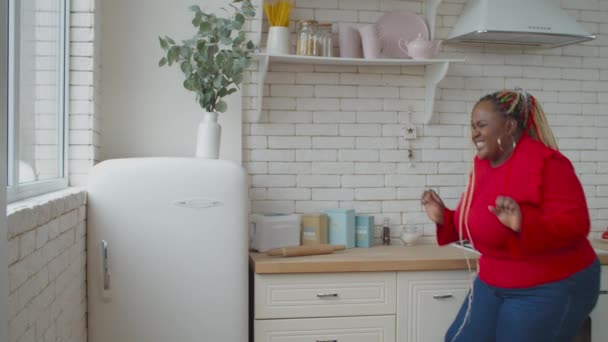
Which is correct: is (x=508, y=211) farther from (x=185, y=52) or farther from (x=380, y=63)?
(x=185, y=52)

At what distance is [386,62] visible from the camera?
3402 mm

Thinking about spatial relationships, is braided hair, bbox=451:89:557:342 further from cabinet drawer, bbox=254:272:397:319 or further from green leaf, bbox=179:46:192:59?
green leaf, bbox=179:46:192:59

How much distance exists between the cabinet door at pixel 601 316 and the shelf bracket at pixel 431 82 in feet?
3.82

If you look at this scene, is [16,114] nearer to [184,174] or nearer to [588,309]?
[184,174]

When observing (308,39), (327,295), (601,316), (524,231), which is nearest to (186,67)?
(308,39)

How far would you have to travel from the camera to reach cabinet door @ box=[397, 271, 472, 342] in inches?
122

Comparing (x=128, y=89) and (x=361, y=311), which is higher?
(x=128, y=89)

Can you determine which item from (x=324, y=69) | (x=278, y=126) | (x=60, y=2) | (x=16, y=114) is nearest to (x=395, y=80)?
(x=324, y=69)

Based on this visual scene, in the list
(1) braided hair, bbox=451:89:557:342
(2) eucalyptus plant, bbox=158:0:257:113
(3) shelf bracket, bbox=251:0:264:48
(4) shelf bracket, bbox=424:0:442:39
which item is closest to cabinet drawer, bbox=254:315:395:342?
(1) braided hair, bbox=451:89:557:342

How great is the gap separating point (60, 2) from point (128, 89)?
607mm

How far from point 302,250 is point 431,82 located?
3.81 feet

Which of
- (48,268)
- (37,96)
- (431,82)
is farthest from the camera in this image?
(431,82)

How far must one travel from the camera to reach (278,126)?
3.54 meters

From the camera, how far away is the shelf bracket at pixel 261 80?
325 cm
